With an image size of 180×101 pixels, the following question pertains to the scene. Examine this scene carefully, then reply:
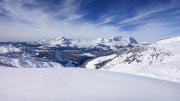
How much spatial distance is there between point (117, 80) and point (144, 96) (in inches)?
77.5

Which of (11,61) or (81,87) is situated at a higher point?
(81,87)

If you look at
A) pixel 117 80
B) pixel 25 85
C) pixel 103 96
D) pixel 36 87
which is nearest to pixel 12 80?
pixel 25 85

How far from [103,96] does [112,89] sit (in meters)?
Result: 0.80

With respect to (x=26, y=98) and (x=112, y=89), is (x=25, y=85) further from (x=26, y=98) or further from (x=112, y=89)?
(x=112, y=89)

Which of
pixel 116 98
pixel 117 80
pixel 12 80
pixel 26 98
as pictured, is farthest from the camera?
pixel 117 80

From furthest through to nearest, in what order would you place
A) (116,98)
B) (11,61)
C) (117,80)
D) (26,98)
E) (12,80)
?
(11,61) < (117,80) < (12,80) < (116,98) < (26,98)

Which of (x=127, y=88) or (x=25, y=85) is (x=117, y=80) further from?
(x=25, y=85)

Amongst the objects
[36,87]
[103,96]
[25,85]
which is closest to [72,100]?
[103,96]

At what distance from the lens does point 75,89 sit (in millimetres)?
7250

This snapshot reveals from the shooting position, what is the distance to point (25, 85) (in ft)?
24.3

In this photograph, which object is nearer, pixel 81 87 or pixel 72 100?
pixel 72 100

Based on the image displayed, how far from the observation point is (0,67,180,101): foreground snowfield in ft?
21.4

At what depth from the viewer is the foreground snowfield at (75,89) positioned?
652 cm

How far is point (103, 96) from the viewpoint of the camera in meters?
6.82
